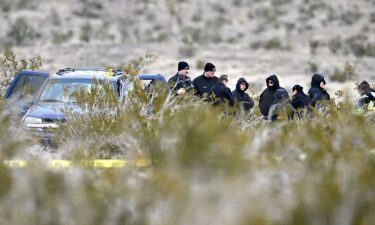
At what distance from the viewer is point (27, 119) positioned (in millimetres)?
16234

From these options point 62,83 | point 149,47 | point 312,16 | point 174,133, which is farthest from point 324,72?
point 174,133

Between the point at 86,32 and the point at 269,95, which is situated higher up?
the point at 269,95

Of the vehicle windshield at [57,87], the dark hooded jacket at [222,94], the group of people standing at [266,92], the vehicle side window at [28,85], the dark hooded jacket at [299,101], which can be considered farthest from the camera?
the vehicle side window at [28,85]

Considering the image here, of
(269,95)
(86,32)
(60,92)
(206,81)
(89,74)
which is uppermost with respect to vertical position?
(89,74)

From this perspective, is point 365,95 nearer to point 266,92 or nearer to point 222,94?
point 266,92

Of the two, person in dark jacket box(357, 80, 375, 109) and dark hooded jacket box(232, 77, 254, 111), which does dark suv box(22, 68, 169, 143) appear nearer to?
dark hooded jacket box(232, 77, 254, 111)

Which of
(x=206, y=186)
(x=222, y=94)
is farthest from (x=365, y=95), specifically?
(x=206, y=186)

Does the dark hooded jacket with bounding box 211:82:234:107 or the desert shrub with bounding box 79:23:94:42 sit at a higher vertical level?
the dark hooded jacket with bounding box 211:82:234:107

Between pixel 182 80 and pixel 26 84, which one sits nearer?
pixel 182 80

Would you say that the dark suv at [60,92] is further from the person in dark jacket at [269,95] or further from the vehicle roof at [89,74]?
the person in dark jacket at [269,95]

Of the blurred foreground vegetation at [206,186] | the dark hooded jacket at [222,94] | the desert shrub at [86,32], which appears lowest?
the desert shrub at [86,32]

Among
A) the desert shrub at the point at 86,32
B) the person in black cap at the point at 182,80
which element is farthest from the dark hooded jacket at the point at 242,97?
the desert shrub at the point at 86,32

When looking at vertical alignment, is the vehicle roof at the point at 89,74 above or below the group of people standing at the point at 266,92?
above

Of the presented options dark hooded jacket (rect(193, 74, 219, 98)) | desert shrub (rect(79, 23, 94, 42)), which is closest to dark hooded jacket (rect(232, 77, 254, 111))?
dark hooded jacket (rect(193, 74, 219, 98))
